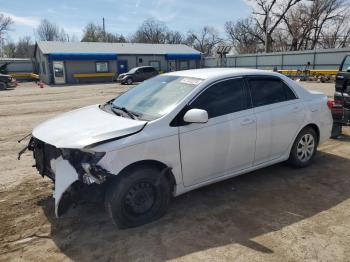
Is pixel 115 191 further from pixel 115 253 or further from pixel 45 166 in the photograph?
pixel 45 166

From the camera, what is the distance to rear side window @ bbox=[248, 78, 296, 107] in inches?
181

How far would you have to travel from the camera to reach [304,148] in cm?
532

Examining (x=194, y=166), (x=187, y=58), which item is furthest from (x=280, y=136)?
(x=187, y=58)

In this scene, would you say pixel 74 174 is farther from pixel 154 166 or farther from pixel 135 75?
pixel 135 75

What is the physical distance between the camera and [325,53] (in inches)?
1156

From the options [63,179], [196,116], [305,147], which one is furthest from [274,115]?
[63,179]

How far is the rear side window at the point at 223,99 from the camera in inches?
159

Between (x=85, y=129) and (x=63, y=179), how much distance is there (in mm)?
629

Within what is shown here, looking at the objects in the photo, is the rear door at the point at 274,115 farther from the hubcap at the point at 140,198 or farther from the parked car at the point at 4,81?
the parked car at the point at 4,81

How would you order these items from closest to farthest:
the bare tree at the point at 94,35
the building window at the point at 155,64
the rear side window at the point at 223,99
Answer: the rear side window at the point at 223,99, the building window at the point at 155,64, the bare tree at the point at 94,35

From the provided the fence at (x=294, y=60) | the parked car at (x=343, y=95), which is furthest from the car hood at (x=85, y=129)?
the fence at (x=294, y=60)

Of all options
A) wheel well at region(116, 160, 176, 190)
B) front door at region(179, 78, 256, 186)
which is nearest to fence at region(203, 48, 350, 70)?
front door at region(179, 78, 256, 186)

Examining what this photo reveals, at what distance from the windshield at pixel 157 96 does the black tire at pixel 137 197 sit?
725mm

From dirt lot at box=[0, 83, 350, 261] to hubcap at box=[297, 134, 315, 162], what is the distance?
0.27 m
